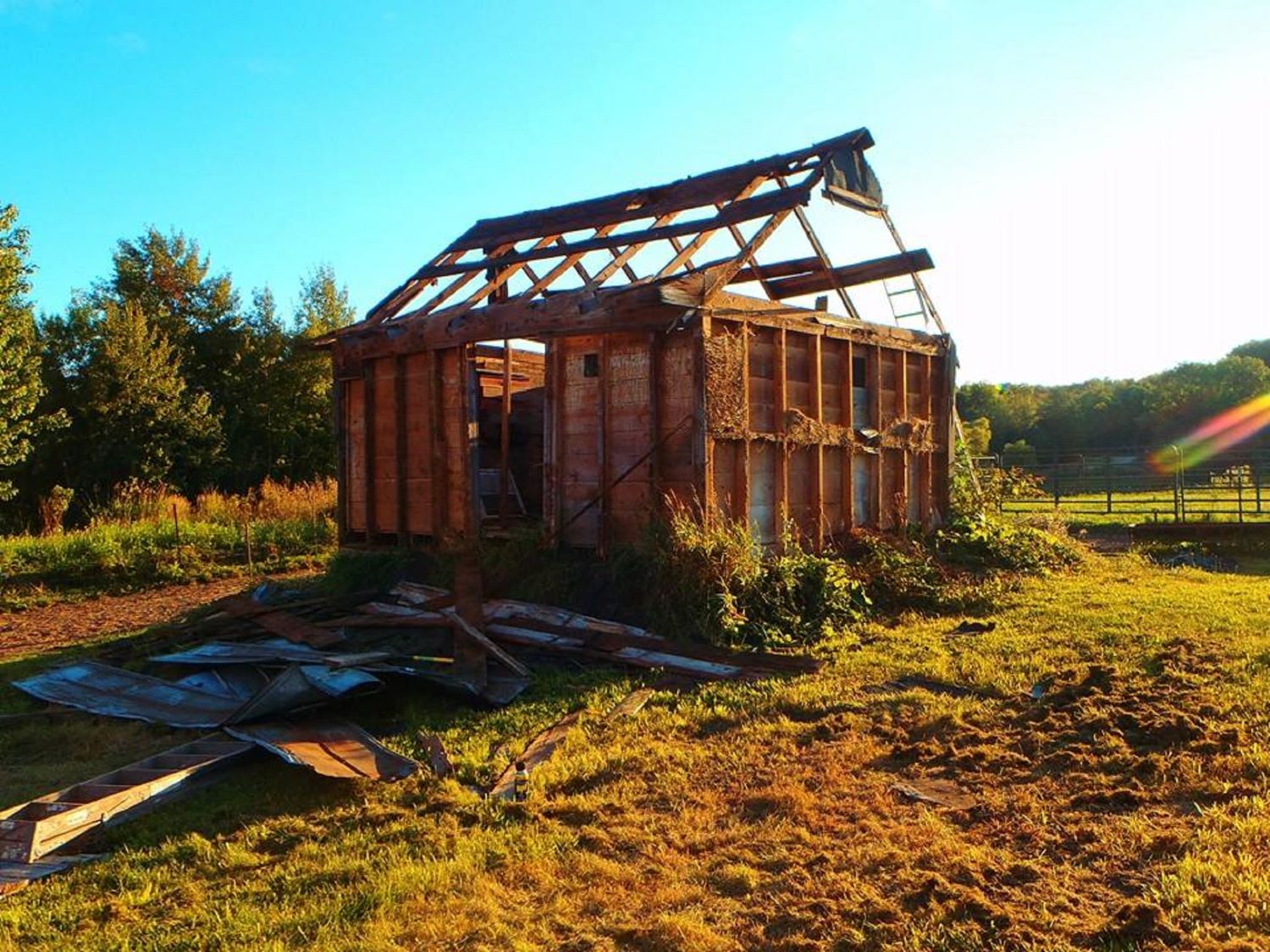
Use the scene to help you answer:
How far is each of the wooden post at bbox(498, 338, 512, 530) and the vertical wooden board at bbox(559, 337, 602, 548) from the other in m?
1.55

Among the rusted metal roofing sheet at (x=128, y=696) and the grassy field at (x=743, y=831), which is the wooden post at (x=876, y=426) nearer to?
the grassy field at (x=743, y=831)

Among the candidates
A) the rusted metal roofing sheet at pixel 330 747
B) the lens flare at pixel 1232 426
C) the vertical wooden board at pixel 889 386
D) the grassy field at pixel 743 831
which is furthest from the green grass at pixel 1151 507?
the lens flare at pixel 1232 426

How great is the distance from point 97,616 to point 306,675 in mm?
8363

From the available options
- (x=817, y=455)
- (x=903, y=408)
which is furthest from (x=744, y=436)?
(x=903, y=408)

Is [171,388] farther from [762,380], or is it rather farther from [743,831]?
[743,831]

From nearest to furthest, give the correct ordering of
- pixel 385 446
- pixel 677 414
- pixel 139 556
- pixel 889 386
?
1. pixel 677 414
2. pixel 385 446
3. pixel 889 386
4. pixel 139 556

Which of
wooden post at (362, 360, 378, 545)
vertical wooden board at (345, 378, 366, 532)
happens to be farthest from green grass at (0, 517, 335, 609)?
wooden post at (362, 360, 378, 545)

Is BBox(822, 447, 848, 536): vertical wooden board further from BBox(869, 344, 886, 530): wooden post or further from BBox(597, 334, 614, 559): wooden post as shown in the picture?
BBox(597, 334, 614, 559): wooden post

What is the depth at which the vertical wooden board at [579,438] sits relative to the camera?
35.3 feet

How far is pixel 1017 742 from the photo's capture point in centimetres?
584

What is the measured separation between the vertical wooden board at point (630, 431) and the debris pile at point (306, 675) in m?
1.45

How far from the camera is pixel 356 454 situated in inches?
527

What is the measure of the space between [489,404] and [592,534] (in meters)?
3.13

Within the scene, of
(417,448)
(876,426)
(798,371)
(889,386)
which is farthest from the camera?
(889,386)
